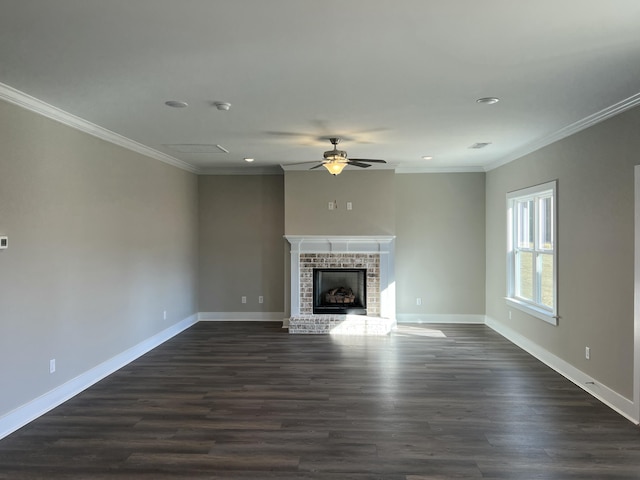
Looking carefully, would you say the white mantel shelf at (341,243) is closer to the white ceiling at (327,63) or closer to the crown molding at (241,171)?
the crown molding at (241,171)

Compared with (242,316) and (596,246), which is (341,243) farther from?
(596,246)

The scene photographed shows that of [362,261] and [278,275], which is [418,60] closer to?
[362,261]

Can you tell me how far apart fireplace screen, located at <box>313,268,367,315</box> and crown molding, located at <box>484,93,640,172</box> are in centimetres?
280

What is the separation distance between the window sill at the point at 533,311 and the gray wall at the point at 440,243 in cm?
108

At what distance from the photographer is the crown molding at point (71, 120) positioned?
10.8 ft

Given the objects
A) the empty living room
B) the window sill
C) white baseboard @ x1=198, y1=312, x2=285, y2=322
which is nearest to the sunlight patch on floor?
the empty living room

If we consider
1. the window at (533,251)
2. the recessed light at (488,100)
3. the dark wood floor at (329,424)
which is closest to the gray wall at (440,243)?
the window at (533,251)

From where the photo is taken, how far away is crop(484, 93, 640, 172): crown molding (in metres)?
3.53

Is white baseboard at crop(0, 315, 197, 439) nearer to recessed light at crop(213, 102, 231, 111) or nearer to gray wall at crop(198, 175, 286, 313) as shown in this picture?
gray wall at crop(198, 175, 286, 313)

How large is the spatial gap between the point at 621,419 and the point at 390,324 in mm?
3466

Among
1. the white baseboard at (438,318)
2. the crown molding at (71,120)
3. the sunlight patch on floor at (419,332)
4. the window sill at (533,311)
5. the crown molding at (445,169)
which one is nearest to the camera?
the crown molding at (71,120)

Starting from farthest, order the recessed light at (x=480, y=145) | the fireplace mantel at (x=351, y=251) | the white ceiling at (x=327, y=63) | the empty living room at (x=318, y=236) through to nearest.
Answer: the fireplace mantel at (x=351, y=251), the recessed light at (x=480, y=145), the empty living room at (x=318, y=236), the white ceiling at (x=327, y=63)

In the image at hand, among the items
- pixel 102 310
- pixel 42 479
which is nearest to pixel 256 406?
pixel 42 479

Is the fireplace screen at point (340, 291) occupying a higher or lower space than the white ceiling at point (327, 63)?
lower
